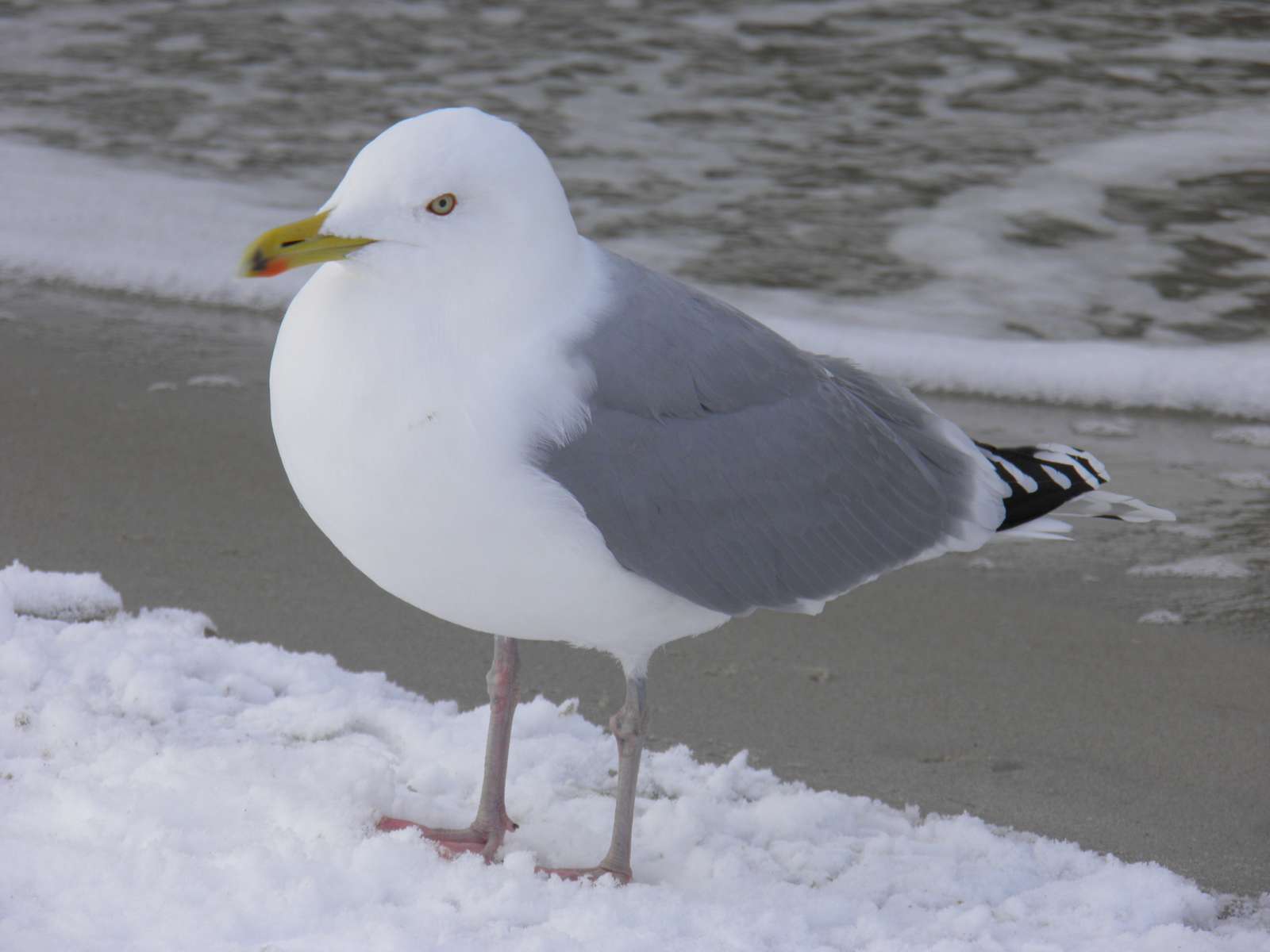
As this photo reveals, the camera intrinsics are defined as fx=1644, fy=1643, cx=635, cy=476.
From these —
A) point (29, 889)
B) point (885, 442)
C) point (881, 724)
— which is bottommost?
point (881, 724)

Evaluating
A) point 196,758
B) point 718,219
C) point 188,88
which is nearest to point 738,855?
point 196,758

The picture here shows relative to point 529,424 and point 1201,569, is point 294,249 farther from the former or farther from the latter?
point 1201,569

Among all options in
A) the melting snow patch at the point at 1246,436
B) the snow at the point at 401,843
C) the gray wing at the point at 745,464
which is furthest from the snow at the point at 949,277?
the snow at the point at 401,843

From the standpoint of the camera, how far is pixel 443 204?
2500 mm

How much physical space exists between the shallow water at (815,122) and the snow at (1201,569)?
216 cm

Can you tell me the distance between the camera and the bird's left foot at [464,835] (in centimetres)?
294

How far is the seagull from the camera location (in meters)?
2.47

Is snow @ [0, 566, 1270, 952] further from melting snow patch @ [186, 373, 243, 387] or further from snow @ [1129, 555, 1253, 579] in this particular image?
melting snow patch @ [186, 373, 243, 387]

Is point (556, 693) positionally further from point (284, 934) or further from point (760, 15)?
point (760, 15)

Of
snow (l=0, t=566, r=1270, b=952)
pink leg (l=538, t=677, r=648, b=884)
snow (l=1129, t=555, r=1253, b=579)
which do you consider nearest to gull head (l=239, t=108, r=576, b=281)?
pink leg (l=538, t=677, r=648, b=884)

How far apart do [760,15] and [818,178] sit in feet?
12.6

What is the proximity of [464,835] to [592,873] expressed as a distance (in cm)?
27

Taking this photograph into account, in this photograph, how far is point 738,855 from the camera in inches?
119

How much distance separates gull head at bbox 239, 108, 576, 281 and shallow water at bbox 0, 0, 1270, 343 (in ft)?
13.6
